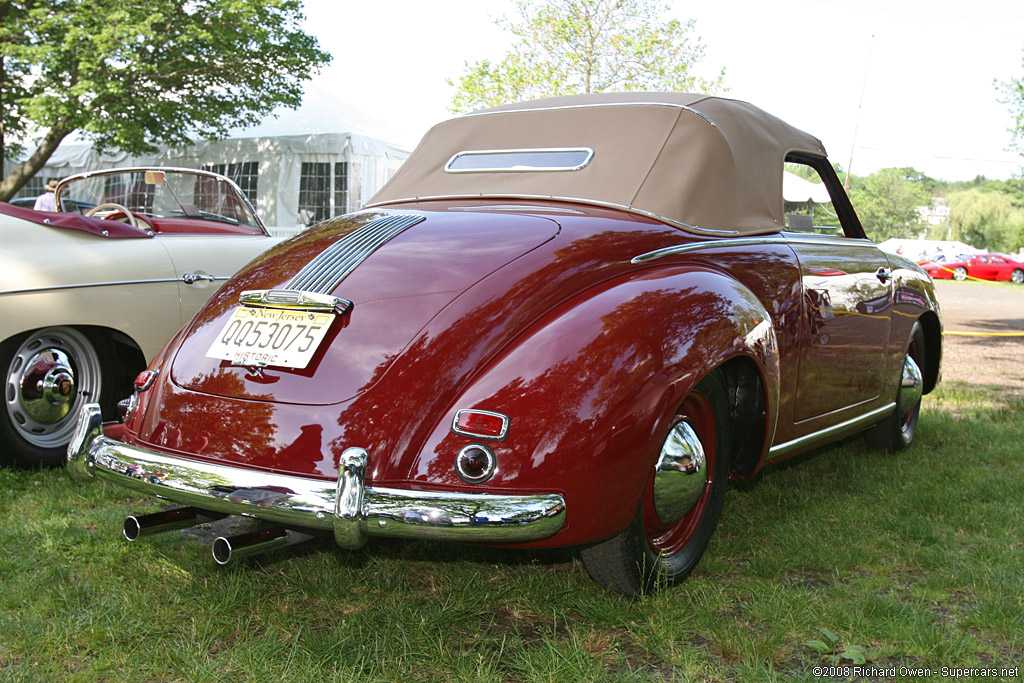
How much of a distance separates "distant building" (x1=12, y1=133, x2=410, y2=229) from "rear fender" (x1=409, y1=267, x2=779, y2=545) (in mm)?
14440

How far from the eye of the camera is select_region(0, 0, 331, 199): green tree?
15.9 m

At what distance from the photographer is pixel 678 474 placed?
2613 mm

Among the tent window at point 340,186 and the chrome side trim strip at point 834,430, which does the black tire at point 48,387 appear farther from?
the tent window at point 340,186

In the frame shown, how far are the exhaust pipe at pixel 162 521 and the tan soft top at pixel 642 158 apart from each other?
149cm

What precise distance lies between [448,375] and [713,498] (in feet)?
3.61

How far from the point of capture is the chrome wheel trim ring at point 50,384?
3840 mm

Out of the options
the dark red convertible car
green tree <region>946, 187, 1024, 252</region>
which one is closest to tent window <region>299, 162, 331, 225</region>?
the dark red convertible car

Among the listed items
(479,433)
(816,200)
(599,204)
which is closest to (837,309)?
(816,200)

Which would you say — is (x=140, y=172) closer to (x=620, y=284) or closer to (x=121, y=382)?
(x=121, y=382)

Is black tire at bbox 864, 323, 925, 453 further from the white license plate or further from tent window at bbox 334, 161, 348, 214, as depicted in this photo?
tent window at bbox 334, 161, 348, 214

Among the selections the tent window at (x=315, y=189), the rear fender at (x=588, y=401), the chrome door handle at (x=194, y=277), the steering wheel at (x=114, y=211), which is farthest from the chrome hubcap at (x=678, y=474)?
the tent window at (x=315, y=189)

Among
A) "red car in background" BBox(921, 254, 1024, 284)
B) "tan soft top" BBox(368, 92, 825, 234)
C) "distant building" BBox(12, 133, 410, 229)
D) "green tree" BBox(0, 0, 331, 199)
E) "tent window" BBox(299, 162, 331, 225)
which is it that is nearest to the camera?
"tan soft top" BBox(368, 92, 825, 234)

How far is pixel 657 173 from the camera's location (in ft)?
10.4

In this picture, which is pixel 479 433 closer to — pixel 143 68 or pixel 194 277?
pixel 194 277
